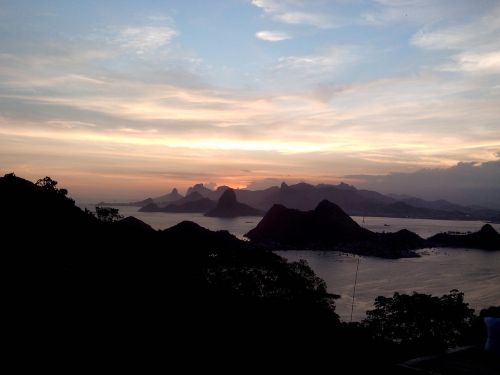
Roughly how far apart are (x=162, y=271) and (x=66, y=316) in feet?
40.1

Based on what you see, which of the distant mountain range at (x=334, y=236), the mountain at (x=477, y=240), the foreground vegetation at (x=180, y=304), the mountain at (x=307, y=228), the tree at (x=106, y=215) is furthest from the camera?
the mountain at (x=307, y=228)

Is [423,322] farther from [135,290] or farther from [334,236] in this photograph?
[334,236]

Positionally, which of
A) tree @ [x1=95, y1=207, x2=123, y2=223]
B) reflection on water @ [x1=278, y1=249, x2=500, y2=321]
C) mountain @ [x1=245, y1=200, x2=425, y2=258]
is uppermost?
tree @ [x1=95, y1=207, x2=123, y2=223]

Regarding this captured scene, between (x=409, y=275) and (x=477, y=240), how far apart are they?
50.7m

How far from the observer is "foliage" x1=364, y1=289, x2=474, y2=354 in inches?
825

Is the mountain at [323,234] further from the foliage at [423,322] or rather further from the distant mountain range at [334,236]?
the foliage at [423,322]

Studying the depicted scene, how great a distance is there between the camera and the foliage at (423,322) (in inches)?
825

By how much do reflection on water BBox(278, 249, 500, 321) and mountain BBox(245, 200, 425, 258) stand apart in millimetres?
6180

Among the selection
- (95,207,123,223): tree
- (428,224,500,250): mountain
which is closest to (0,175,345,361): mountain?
(95,207,123,223): tree

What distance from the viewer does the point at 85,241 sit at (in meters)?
31.5

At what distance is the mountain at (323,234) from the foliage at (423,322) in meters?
70.9

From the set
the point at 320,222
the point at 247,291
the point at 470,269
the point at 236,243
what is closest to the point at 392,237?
the point at 320,222

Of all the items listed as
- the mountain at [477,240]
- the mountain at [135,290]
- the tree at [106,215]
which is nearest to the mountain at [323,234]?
the mountain at [477,240]

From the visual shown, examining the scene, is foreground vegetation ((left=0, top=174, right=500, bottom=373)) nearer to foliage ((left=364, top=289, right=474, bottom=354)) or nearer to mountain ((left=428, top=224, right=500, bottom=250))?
foliage ((left=364, top=289, right=474, bottom=354))
